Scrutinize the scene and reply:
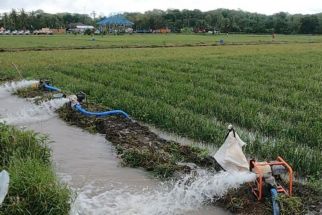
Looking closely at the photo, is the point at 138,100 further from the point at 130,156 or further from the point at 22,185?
the point at 22,185

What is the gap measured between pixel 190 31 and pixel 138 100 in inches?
3636

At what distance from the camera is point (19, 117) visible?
8875 millimetres

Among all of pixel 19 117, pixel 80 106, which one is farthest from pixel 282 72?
pixel 19 117

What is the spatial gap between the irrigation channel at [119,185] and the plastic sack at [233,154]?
0.09 metres

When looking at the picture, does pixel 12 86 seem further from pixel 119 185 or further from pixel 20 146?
pixel 119 185

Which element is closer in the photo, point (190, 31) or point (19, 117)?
point (19, 117)

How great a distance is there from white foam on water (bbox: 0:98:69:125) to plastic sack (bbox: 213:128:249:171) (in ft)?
15.7

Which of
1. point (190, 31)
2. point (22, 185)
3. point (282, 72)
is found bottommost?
point (190, 31)

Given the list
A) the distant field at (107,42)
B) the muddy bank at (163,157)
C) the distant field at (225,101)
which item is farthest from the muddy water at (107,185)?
the distant field at (107,42)

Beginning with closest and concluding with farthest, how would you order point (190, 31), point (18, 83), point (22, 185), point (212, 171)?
point (22, 185)
point (212, 171)
point (18, 83)
point (190, 31)

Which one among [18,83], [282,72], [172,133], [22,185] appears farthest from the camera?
[282,72]

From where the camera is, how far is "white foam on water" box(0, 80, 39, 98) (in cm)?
1208

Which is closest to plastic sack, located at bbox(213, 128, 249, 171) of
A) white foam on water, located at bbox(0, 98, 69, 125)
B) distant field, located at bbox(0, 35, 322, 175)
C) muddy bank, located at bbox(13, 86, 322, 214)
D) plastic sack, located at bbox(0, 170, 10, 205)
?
muddy bank, located at bbox(13, 86, 322, 214)

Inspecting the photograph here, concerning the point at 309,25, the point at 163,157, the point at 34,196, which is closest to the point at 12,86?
the point at 163,157
